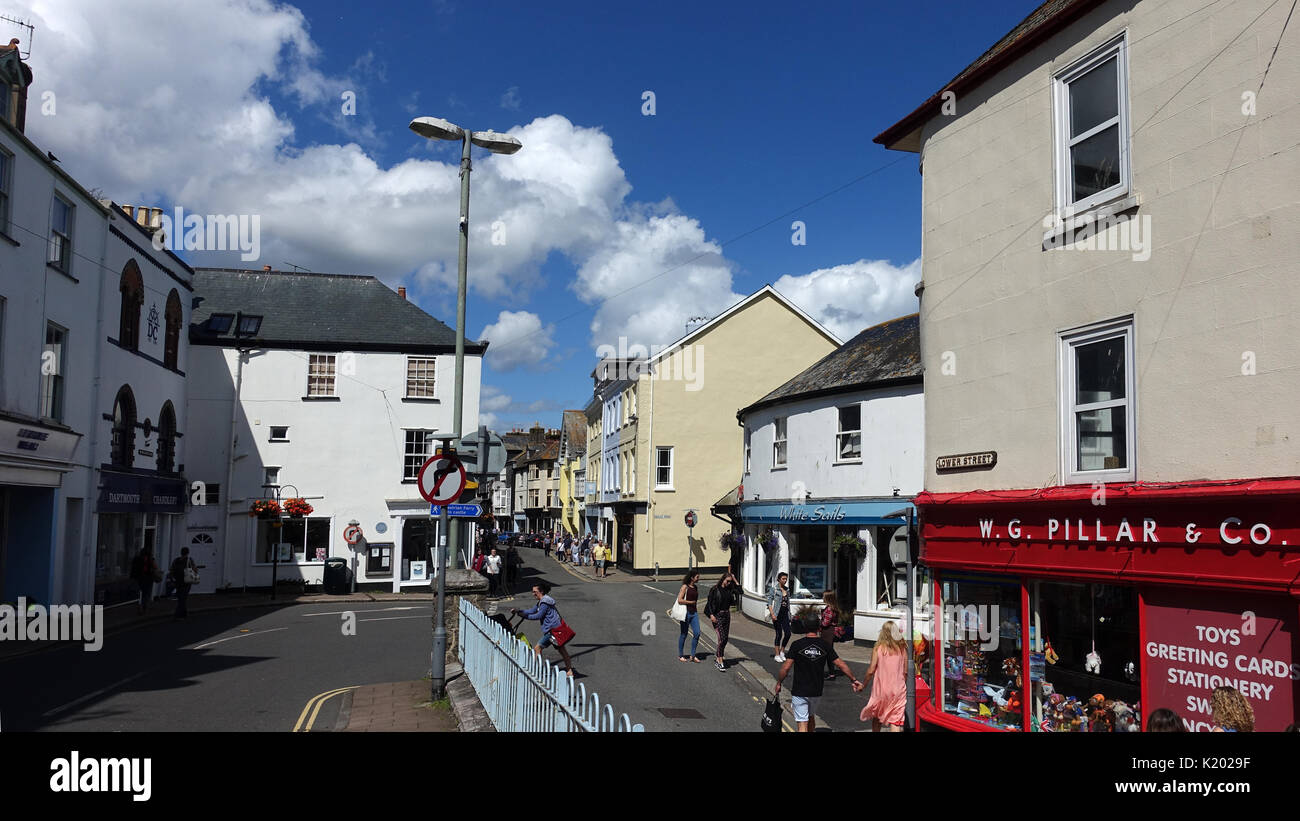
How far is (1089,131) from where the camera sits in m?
8.84

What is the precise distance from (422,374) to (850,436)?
17.6m

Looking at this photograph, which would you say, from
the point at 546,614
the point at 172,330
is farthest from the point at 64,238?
the point at 546,614

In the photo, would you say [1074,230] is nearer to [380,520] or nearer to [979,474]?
[979,474]

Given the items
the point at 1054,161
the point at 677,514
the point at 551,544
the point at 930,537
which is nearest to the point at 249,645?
the point at 930,537

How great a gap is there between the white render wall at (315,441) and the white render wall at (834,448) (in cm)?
1296

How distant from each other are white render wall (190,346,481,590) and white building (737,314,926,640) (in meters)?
12.6

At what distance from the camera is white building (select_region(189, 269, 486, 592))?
30266 millimetres

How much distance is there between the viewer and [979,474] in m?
9.86

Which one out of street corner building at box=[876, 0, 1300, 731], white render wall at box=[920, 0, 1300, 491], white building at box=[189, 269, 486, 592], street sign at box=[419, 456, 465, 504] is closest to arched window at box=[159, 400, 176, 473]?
white building at box=[189, 269, 486, 592]

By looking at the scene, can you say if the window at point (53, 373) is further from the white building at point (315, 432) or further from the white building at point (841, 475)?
the white building at point (841, 475)

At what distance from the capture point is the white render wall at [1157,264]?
6.93m

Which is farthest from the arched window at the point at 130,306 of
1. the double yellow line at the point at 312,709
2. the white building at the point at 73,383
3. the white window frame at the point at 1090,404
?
the white window frame at the point at 1090,404

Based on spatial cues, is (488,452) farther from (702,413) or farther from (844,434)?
(702,413)

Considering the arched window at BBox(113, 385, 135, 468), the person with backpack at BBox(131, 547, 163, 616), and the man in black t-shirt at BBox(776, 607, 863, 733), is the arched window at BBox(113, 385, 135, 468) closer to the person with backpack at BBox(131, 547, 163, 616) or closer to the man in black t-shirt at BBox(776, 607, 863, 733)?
the person with backpack at BBox(131, 547, 163, 616)
